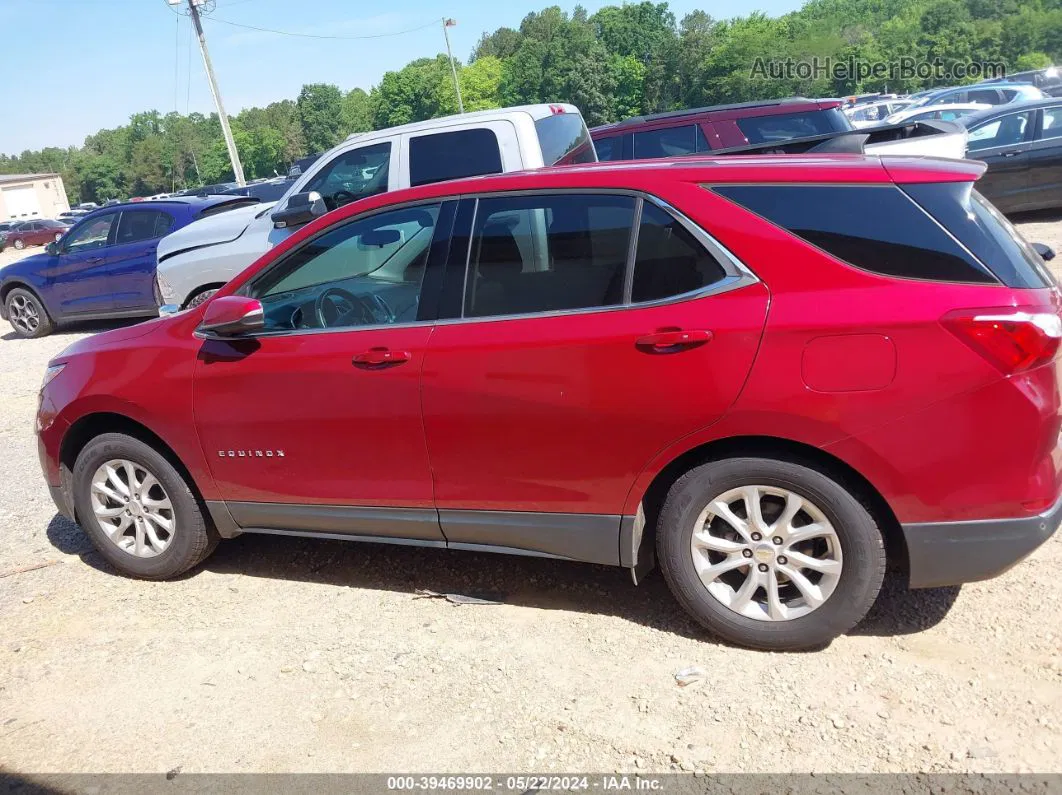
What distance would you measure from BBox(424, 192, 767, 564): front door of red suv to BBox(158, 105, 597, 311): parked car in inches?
136

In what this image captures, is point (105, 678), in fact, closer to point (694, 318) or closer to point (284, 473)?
point (284, 473)

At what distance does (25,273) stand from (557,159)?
8.47 m

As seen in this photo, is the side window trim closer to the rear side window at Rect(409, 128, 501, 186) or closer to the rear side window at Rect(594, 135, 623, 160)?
the rear side window at Rect(409, 128, 501, 186)

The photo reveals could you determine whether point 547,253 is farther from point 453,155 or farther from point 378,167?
point 378,167

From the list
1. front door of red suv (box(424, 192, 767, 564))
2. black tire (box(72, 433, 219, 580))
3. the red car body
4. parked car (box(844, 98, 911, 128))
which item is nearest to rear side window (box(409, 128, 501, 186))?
black tire (box(72, 433, 219, 580))

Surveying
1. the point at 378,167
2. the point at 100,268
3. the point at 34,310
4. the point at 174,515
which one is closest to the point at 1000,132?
the point at 378,167

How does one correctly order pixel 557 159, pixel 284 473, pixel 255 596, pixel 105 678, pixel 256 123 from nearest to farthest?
pixel 105 678, pixel 284 473, pixel 255 596, pixel 557 159, pixel 256 123

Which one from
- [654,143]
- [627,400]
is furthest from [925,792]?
[654,143]

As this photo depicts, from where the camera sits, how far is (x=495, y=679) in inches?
131

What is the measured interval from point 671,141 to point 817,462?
787 cm

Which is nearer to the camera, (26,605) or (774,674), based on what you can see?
(774,674)

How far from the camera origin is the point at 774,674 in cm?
318

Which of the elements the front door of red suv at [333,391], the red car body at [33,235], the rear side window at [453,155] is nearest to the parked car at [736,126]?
the rear side window at [453,155]

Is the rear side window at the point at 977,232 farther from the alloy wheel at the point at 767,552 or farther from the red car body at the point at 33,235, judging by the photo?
the red car body at the point at 33,235
